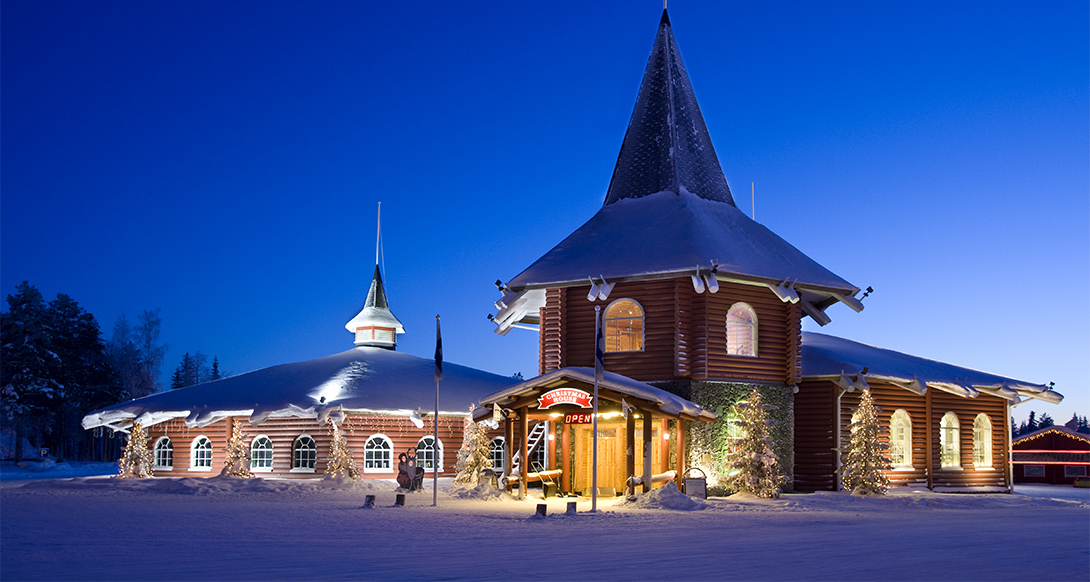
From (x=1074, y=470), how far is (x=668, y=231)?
22390 mm

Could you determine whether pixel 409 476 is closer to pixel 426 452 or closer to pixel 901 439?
pixel 426 452

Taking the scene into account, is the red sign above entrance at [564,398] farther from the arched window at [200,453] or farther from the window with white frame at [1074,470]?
the window with white frame at [1074,470]

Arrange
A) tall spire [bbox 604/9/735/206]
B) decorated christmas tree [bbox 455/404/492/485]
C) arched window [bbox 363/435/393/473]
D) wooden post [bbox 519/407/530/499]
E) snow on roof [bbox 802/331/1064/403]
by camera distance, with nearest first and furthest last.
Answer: wooden post [bbox 519/407/530/499] → decorated christmas tree [bbox 455/404/492/485] → snow on roof [bbox 802/331/1064/403] → tall spire [bbox 604/9/735/206] → arched window [bbox 363/435/393/473]

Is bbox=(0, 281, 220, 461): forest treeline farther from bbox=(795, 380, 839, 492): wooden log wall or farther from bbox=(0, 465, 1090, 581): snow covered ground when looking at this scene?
bbox=(795, 380, 839, 492): wooden log wall

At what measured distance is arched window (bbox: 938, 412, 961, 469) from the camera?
2934 cm

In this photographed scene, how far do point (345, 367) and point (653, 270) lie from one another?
1487 cm

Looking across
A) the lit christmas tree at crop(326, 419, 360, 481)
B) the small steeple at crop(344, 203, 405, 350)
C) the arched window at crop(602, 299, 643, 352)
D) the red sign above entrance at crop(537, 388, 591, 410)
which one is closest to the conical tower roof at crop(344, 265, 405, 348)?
the small steeple at crop(344, 203, 405, 350)

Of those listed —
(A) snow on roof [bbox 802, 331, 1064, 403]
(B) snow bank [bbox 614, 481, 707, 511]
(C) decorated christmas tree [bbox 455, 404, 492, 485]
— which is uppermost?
(A) snow on roof [bbox 802, 331, 1064, 403]

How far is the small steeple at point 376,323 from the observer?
40469 mm

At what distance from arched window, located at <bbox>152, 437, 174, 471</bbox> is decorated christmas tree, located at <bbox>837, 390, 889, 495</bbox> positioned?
23078 millimetres

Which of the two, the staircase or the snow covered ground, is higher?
the staircase

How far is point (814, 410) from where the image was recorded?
2731cm

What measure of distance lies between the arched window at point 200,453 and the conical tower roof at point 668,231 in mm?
11245

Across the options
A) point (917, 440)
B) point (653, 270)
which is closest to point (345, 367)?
point (653, 270)
